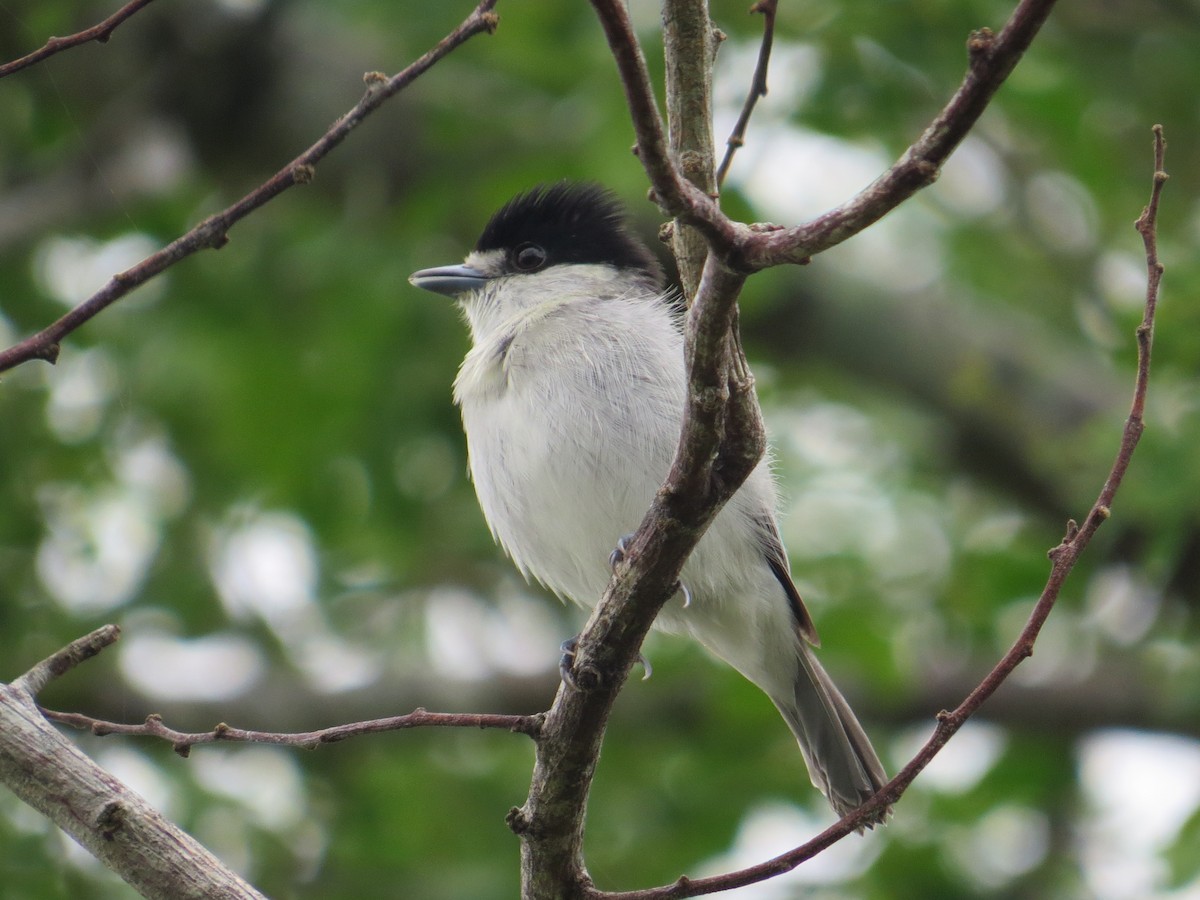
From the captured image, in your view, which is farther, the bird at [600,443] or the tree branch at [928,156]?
the bird at [600,443]

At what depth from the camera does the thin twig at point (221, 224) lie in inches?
110

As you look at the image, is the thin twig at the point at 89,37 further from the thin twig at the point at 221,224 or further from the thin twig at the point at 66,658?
the thin twig at the point at 66,658

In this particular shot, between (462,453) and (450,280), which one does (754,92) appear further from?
(462,453)

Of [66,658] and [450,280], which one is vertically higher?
[450,280]

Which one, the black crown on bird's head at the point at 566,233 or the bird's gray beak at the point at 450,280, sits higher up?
the black crown on bird's head at the point at 566,233

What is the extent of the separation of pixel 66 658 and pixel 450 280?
2.74 metres

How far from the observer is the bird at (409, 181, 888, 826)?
4.29 metres

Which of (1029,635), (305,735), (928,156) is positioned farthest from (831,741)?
(928,156)

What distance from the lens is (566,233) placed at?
18.2 feet

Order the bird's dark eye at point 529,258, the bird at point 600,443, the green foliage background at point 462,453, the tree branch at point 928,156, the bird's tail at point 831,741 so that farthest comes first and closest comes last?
the green foliage background at point 462,453
the bird's dark eye at point 529,258
the bird's tail at point 831,741
the bird at point 600,443
the tree branch at point 928,156

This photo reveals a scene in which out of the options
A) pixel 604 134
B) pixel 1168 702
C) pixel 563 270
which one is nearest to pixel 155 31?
pixel 604 134

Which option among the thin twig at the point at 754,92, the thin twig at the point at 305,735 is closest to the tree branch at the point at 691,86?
the thin twig at the point at 754,92

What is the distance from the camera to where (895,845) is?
7105mm

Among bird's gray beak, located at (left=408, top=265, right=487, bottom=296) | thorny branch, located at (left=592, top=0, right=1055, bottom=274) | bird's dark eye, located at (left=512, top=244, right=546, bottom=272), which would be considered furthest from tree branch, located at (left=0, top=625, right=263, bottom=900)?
bird's dark eye, located at (left=512, top=244, right=546, bottom=272)
